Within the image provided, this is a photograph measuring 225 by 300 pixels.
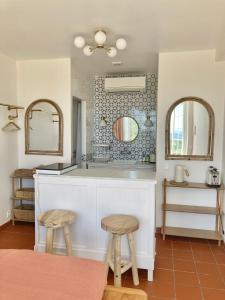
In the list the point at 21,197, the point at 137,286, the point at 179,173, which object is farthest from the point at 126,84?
the point at 137,286

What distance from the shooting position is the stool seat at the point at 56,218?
216 centimetres

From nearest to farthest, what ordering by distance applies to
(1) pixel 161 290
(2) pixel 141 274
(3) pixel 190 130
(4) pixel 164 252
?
(1) pixel 161 290, (2) pixel 141 274, (4) pixel 164 252, (3) pixel 190 130

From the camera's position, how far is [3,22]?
239cm

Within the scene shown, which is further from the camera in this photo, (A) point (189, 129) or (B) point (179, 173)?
(A) point (189, 129)

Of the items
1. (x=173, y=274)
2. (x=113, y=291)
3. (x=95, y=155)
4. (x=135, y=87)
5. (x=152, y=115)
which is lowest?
(x=173, y=274)

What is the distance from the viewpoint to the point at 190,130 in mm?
3316

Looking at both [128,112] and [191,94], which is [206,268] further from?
[128,112]

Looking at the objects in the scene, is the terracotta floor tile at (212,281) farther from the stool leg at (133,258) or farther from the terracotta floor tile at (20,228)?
the terracotta floor tile at (20,228)

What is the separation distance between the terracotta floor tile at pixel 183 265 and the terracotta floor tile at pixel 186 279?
7 cm

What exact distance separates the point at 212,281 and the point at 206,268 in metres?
0.23

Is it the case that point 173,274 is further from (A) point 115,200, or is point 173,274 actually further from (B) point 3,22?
(B) point 3,22

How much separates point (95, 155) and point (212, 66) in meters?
2.61

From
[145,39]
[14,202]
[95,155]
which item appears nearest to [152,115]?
[95,155]

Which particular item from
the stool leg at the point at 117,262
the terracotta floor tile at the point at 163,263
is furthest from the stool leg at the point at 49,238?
the terracotta floor tile at the point at 163,263
